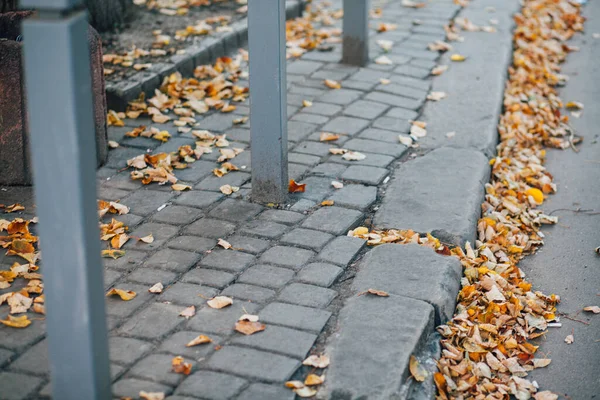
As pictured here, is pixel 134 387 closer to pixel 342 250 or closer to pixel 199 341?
pixel 199 341

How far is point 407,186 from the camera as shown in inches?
163

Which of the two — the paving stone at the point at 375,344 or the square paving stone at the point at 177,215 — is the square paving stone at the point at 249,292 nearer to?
the paving stone at the point at 375,344

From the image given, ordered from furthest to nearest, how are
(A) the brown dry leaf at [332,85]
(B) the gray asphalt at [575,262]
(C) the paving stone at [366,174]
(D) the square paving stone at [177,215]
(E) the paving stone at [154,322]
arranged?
(A) the brown dry leaf at [332,85], (C) the paving stone at [366,174], (D) the square paving stone at [177,215], (B) the gray asphalt at [575,262], (E) the paving stone at [154,322]

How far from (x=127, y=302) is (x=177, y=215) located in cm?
76

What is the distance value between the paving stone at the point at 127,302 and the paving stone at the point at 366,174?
1438 mm

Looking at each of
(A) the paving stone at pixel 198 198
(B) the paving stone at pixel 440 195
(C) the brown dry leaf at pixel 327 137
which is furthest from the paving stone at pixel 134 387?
(C) the brown dry leaf at pixel 327 137

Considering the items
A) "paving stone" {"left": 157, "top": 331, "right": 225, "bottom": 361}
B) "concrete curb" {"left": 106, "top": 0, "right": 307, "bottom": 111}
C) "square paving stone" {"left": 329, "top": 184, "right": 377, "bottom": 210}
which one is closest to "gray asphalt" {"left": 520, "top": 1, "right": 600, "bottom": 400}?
"square paving stone" {"left": 329, "top": 184, "right": 377, "bottom": 210}

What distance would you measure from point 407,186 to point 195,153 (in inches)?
46.4

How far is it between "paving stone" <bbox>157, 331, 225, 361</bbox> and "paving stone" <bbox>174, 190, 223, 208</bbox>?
1082mm

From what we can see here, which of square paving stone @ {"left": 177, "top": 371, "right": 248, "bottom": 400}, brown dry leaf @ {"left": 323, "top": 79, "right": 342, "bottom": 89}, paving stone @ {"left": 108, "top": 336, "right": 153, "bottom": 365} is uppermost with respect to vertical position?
brown dry leaf @ {"left": 323, "top": 79, "right": 342, "bottom": 89}

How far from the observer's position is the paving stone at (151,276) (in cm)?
322

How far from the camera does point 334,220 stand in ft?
12.3

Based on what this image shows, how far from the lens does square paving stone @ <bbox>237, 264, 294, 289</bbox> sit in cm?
323

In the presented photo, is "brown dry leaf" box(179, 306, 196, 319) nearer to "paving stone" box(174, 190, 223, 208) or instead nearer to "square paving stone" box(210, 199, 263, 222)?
"square paving stone" box(210, 199, 263, 222)
